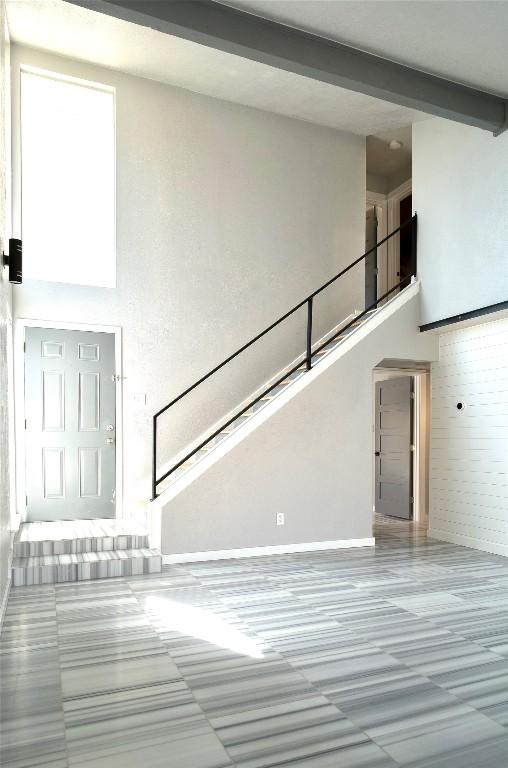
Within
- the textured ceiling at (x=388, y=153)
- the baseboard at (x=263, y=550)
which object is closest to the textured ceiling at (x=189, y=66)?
the textured ceiling at (x=388, y=153)

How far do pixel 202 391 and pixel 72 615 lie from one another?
331 cm

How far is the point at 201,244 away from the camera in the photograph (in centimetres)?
706

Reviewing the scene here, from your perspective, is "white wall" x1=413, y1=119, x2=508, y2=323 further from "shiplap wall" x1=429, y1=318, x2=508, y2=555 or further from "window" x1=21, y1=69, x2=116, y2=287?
"window" x1=21, y1=69, x2=116, y2=287

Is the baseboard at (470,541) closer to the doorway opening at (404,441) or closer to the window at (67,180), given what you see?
the doorway opening at (404,441)

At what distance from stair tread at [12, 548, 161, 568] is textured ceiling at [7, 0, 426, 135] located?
17.0 ft

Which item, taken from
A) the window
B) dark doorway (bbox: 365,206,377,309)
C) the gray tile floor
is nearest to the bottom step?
the gray tile floor

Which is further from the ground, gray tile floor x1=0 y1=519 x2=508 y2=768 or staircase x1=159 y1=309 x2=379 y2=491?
staircase x1=159 y1=309 x2=379 y2=491

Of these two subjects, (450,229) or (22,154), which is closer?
(22,154)

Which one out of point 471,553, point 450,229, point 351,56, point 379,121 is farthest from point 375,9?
point 471,553

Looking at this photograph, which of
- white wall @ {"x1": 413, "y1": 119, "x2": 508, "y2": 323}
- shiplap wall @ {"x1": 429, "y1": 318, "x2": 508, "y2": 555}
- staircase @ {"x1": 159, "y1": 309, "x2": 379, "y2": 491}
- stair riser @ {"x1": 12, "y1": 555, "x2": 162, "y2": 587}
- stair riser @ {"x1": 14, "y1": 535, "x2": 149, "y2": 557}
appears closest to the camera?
stair riser @ {"x1": 12, "y1": 555, "x2": 162, "y2": 587}

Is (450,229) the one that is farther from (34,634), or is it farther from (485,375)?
(34,634)

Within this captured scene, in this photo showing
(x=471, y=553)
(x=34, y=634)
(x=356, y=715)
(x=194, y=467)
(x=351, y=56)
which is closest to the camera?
(x=356, y=715)

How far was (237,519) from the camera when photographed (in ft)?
19.7

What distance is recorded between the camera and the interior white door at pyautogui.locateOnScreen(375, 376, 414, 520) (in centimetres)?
869
